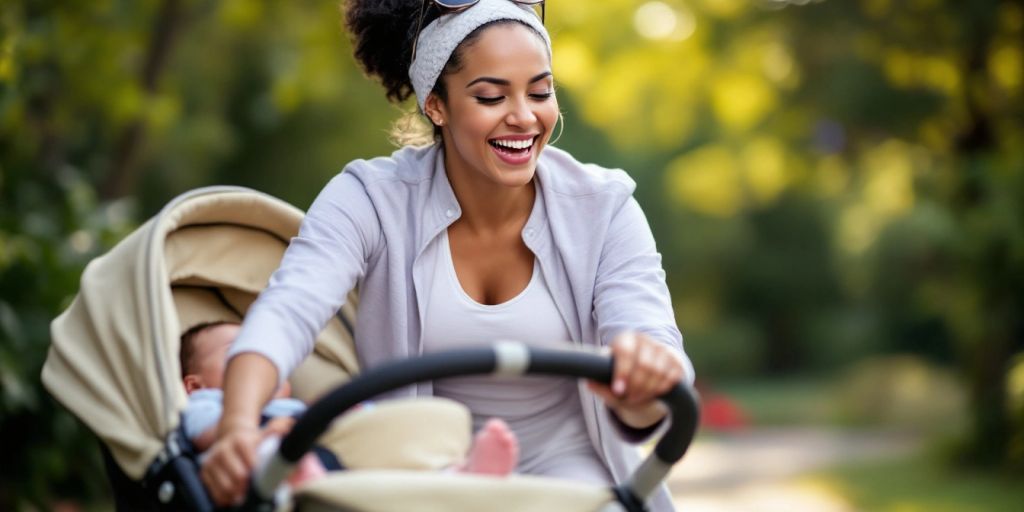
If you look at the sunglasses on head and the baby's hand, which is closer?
the baby's hand

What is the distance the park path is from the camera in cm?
788

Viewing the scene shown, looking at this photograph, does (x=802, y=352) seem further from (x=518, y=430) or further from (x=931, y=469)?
(x=518, y=430)

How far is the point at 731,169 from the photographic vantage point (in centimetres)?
1348

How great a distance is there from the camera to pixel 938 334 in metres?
13.9

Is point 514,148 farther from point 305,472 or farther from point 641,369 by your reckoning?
point 305,472

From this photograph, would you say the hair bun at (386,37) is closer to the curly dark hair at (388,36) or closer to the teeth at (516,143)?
the curly dark hair at (388,36)

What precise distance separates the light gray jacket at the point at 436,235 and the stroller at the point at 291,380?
0.27 metres

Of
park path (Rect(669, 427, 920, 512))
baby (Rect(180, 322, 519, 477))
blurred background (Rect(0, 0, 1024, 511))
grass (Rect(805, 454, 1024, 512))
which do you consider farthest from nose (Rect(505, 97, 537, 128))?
grass (Rect(805, 454, 1024, 512))

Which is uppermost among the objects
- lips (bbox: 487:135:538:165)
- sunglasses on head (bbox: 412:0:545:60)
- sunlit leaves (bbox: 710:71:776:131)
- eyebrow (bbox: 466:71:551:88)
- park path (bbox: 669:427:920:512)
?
sunlit leaves (bbox: 710:71:776:131)

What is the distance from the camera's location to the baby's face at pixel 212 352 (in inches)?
103

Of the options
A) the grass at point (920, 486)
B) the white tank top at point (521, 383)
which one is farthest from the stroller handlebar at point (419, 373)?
the grass at point (920, 486)

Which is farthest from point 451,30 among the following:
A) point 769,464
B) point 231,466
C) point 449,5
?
point 769,464

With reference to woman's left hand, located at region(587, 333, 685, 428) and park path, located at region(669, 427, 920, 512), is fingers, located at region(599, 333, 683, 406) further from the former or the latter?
park path, located at region(669, 427, 920, 512)

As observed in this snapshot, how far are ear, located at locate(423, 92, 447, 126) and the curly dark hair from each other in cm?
2
